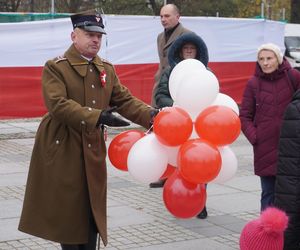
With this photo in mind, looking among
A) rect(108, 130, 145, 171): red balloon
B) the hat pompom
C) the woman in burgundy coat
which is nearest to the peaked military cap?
rect(108, 130, 145, 171): red balloon

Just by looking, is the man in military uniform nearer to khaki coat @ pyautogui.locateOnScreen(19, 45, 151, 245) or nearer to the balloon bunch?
khaki coat @ pyautogui.locateOnScreen(19, 45, 151, 245)

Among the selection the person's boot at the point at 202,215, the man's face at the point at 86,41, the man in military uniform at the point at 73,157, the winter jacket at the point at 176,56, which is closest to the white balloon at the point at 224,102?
the man in military uniform at the point at 73,157

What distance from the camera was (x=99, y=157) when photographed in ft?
14.1

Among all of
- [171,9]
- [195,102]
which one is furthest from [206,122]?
[171,9]

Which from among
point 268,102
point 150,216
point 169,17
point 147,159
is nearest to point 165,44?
point 169,17

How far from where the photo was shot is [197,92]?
414cm

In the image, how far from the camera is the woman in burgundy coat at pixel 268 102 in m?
5.67

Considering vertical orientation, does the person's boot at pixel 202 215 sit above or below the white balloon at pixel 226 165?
below

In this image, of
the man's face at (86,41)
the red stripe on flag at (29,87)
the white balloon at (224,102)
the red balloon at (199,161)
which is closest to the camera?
the red balloon at (199,161)

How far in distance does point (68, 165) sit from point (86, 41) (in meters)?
0.79

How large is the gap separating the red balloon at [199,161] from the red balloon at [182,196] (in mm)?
117

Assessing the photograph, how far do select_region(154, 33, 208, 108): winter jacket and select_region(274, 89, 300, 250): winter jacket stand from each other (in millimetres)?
1852

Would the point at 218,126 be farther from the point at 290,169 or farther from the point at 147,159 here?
the point at 290,169

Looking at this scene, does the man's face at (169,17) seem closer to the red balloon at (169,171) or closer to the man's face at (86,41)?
the man's face at (86,41)
